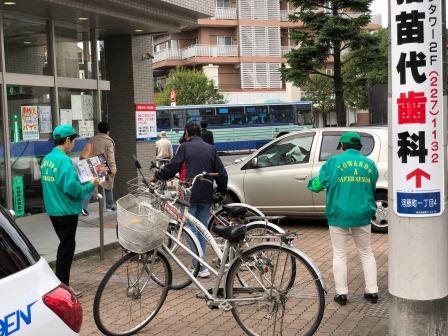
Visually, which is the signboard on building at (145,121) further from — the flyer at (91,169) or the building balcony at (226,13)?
the building balcony at (226,13)

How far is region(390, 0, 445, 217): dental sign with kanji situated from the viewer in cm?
396

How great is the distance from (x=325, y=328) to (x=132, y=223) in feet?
6.23

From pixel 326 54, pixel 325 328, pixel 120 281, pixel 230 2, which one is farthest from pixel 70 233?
pixel 230 2

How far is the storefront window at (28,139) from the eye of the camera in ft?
33.9

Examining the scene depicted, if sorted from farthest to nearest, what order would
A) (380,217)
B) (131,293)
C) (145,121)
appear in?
1. (145,121)
2. (380,217)
3. (131,293)

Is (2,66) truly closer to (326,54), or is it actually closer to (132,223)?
(132,223)

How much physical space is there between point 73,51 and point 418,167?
9703mm

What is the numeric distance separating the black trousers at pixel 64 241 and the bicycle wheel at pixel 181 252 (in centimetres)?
107

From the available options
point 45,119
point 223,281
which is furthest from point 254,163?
point 223,281

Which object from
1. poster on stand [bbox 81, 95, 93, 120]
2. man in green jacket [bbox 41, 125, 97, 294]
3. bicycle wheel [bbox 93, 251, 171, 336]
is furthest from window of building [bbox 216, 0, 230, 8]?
bicycle wheel [bbox 93, 251, 171, 336]

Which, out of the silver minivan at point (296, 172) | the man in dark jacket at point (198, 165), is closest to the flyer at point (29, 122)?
the silver minivan at point (296, 172)

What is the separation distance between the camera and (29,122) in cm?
1068

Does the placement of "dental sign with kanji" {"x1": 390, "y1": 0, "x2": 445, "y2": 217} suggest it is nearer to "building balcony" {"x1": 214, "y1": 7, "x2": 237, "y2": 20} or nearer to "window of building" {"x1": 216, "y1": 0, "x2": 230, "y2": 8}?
"building balcony" {"x1": 214, "y1": 7, "x2": 237, "y2": 20}

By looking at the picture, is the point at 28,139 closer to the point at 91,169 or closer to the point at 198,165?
the point at 91,169
